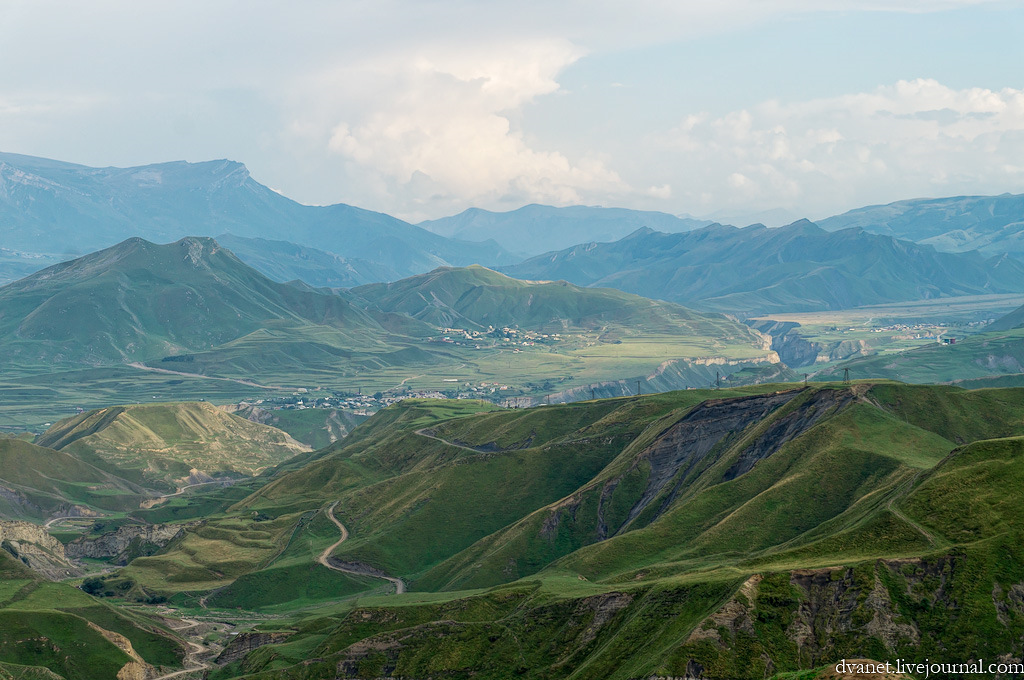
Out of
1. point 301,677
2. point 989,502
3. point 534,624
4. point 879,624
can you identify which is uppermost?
point 989,502

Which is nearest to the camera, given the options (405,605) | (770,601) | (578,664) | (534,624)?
(770,601)

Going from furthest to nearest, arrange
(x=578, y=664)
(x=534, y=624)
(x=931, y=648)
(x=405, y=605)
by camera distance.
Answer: (x=405, y=605)
(x=534, y=624)
(x=578, y=664)
(x=931, y=648)

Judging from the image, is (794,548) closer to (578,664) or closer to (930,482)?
(930,482)

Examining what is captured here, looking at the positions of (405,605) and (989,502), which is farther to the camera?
(405,605)

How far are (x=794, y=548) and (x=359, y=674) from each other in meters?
73.0

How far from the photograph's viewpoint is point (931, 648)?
13162cm

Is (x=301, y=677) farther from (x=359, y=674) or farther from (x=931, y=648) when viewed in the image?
(x=931, y=648)

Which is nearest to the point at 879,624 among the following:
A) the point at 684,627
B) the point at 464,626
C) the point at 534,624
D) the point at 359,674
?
the point at 684,627

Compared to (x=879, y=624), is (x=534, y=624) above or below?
below

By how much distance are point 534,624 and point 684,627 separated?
3541cm

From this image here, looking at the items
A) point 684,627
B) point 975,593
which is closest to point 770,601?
point 684,627

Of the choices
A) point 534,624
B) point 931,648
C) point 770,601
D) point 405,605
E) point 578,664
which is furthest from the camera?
point 405,605

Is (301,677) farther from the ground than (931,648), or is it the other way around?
(931,648)

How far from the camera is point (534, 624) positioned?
173 meters
